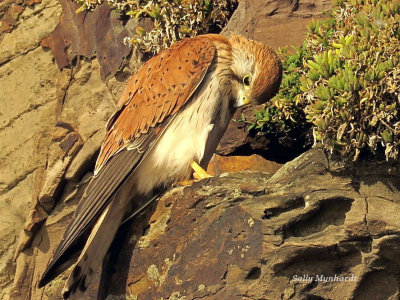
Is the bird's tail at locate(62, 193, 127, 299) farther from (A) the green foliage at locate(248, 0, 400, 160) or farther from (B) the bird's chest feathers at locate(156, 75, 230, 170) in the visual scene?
(A) the green foliage at locate(248, 0, 400, 160)

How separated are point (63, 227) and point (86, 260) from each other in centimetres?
181

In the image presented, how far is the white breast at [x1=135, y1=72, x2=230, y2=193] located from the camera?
5.34 meters

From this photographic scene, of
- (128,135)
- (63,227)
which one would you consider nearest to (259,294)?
(128,135)

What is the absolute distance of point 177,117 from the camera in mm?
5410

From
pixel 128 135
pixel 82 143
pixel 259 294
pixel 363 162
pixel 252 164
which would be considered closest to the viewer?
pixel 259 294

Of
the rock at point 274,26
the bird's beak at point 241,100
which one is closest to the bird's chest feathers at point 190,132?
the bird's beak at point 241,100

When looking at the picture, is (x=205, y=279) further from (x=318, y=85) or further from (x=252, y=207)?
(x=318, y=85)

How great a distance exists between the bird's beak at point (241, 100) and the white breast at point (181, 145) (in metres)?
0.16

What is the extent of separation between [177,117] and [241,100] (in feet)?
1.46

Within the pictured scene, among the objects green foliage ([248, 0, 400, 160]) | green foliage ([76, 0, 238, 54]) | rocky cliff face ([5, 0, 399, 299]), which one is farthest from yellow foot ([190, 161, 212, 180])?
green foliage ([76, 0, 238, 54])

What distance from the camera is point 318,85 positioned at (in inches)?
Result: 185

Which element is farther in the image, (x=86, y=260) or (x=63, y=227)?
(x=63, y=227)

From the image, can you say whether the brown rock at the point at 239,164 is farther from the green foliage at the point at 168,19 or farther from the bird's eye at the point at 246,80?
the green foliage at the point at 168,19

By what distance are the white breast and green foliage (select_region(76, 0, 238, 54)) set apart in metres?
1.56
